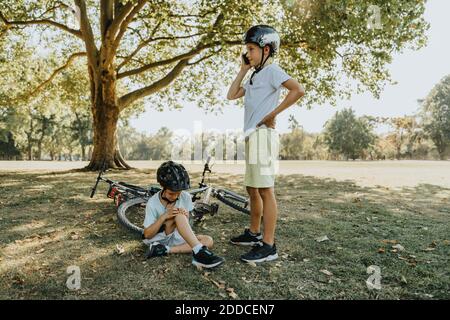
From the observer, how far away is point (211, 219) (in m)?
6.72

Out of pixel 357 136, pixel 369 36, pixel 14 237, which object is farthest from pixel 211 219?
pixel 357 136

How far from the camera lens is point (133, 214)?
22.2 feet

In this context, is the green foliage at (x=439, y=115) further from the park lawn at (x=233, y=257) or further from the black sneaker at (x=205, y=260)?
the black sneaker at (x=205, y=260)

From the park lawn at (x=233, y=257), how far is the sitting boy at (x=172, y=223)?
14 cm

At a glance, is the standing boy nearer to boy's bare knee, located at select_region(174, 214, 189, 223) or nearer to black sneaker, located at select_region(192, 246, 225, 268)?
black sneaker, located at select_region(192, 246, 225, 268)

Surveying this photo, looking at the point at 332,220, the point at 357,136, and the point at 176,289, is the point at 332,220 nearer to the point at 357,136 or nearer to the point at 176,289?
the point at 176,289

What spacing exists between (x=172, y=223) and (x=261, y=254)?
1176 mm

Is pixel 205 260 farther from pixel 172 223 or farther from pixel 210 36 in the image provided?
pixel 210 36

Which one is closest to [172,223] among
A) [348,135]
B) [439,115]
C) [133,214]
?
[133,214]

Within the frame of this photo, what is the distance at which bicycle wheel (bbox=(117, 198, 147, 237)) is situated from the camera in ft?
18.1

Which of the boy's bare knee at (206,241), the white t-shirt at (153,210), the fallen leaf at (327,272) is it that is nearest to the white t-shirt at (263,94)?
the white t-shirt at (153,210)

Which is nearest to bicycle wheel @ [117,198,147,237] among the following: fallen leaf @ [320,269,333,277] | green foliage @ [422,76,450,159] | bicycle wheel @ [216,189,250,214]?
bicycle wheel @ [216,189,250,214]

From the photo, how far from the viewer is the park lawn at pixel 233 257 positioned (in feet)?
Answer: 12.3

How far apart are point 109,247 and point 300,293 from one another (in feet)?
8.83
